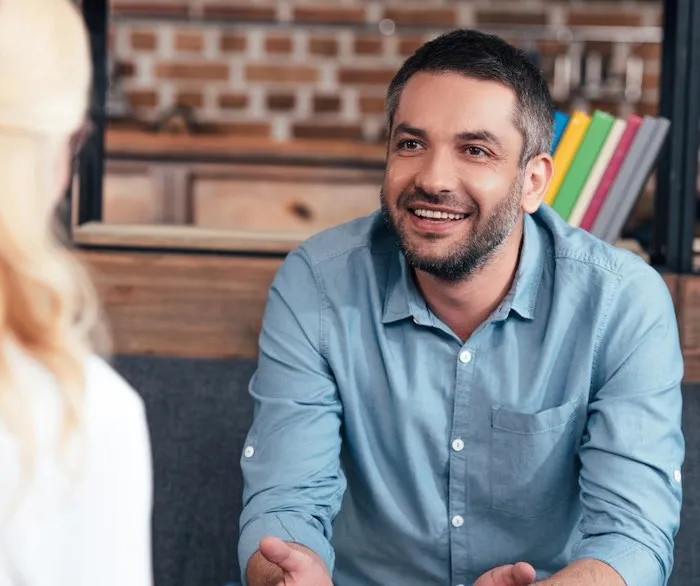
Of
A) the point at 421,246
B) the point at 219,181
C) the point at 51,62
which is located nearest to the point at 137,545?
the point at 51,62

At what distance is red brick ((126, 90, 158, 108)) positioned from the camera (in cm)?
441

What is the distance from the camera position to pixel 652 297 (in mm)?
1521

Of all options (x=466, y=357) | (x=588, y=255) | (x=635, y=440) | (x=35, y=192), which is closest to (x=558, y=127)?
(x=588, y=255)

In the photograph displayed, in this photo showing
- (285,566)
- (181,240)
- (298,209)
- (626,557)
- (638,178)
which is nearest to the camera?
(285,566)

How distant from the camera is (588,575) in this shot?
53.7 inches

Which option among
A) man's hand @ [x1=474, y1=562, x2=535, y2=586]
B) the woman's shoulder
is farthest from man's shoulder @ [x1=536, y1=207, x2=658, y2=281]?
the woman's shoulder

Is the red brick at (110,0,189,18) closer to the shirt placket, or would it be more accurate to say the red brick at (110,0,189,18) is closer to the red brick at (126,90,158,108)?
the red brick at (126,90,158,108)

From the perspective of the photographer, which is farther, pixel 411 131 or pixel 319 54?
pixel 319 54

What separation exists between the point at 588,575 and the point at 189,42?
11.1ft

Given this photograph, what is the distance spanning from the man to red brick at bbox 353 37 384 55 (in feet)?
9.17

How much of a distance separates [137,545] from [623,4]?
386 cm

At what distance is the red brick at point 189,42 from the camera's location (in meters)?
4.39

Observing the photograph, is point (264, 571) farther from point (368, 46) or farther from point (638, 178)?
point (368, 46)

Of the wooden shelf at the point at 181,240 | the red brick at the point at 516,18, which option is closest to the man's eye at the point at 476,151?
the wooden shelf at the point at 181,240
